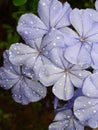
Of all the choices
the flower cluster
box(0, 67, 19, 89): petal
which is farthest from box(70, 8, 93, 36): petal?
box(0, 67, 19, 89): petal

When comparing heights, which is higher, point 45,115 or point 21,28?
point 21,28

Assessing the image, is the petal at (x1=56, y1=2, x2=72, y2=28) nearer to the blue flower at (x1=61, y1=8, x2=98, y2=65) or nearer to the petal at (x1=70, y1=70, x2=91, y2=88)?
the blue flower at (x1=61, y1=8, x2=98, y2=65)

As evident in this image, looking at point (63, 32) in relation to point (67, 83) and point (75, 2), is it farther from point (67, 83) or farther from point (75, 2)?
point (75, 2)

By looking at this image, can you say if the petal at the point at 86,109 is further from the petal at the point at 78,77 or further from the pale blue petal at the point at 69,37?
the pale blue petal at the point at 69,37

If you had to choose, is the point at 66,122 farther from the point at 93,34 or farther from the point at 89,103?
the point at 93,34

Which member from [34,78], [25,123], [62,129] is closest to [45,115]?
[25,123]

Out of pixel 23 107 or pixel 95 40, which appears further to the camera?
pixel 23 107

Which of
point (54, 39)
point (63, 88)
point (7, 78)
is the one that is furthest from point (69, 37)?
point (7, 78)
